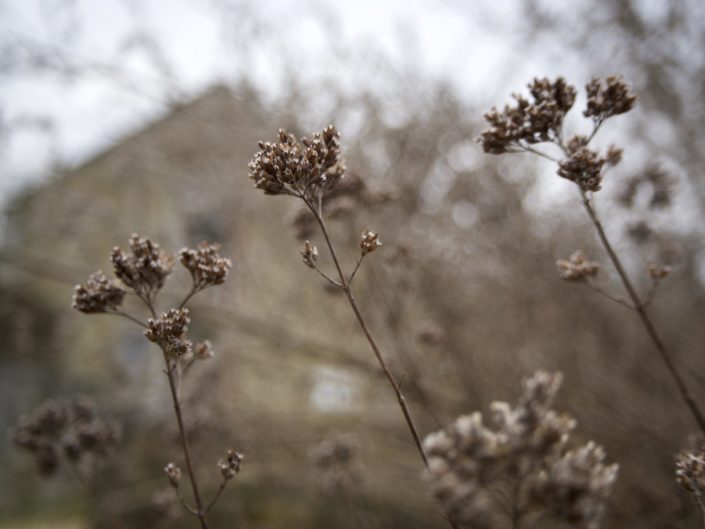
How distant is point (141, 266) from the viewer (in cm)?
201

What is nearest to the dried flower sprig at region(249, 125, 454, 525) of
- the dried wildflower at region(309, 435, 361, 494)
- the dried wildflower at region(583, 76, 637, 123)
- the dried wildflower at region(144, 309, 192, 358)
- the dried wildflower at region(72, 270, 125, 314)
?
the dried wildflower at region(144, 309, 192, 358)

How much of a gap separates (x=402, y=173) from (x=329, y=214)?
8.67 feet

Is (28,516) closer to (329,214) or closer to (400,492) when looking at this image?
(400,492)

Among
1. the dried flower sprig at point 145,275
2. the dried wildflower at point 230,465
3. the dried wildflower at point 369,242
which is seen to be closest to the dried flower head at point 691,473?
the dried wildflower at point 369,242

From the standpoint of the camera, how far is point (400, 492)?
6.40 metres

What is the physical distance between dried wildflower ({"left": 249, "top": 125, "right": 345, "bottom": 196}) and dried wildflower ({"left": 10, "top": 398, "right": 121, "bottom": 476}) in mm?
1770

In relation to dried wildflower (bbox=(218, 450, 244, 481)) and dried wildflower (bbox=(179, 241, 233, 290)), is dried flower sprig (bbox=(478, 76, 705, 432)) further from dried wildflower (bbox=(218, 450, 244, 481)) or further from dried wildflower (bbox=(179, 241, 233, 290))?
dried wildflower (bbox=(218, 450, 244, 481))

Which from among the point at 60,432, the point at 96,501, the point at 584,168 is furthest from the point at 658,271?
the point at 60,432

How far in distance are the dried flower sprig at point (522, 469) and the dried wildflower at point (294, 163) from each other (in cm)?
107

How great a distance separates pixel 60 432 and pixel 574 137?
3.10 m

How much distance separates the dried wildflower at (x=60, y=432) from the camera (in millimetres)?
2686

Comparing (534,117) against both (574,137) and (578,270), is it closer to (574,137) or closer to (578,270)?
(574,137)

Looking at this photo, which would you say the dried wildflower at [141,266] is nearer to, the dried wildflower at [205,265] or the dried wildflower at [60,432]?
the dried wildflower at [205,265]

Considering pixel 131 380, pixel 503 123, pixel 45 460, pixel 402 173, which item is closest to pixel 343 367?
pixel 402 173
